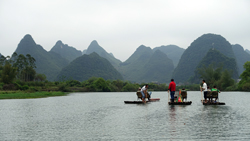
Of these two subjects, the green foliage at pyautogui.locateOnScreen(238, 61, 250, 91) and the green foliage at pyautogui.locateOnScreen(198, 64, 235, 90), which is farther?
the green foliage at pyautogui.locateOnScreen(198, 64, 235, 90)

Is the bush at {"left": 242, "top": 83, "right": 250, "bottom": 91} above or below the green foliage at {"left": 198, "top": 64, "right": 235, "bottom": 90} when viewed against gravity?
below

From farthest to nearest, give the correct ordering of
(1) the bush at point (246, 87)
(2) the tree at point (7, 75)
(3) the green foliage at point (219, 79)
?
(3) the green foliage at point (219, 79) → (1) the bush at point (246, 87) → (2) the tree at point (7, 75)

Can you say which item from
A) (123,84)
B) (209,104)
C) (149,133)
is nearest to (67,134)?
(149,133)

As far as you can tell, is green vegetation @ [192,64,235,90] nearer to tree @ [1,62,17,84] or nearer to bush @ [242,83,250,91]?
bush @ [242,83,250,91]

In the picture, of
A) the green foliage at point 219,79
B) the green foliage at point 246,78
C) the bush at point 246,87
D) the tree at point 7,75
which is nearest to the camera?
the tree at point 7,75

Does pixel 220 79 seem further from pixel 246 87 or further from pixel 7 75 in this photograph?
pixel 7 75

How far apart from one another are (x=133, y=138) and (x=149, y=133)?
1360 millimetres

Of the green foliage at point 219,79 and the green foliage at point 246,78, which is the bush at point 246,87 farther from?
the green foliage at point 219,79

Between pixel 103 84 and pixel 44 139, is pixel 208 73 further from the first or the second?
pixel 44 139

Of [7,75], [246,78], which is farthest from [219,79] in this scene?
[7,75]

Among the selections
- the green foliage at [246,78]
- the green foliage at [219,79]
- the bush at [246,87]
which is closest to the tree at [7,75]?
the bush at [246,87]

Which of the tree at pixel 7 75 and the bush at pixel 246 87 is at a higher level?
the tree at pixel 7 75

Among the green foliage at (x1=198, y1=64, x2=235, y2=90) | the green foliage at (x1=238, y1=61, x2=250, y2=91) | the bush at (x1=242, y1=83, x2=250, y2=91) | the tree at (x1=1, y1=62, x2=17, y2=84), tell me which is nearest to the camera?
the tree at (x1=1, y1=62, x2=17, y2=84)

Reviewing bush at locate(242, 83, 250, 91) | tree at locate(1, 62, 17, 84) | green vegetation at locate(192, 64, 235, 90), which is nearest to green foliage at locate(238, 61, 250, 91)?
bush at locate(242, 83, 250, 91)
